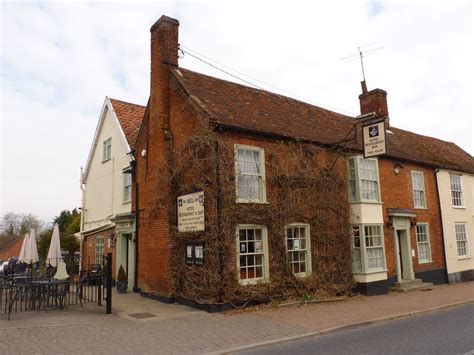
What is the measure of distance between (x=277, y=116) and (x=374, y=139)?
363cm

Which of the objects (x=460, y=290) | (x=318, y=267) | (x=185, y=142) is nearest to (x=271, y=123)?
(x=185, y=142)

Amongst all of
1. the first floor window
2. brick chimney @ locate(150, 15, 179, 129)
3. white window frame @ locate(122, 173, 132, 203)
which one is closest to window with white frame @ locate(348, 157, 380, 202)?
brick chimney @ locate(150, 15, 179, 129)

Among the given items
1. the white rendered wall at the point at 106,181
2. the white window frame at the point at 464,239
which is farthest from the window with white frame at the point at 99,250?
the white window frame at the point at 464,239

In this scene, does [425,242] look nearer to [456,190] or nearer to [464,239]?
[464,239]

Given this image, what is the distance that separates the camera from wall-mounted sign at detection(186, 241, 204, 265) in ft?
37.6

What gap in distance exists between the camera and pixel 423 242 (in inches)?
709

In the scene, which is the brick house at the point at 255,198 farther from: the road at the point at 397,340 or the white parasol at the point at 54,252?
the road at the point at 397,340

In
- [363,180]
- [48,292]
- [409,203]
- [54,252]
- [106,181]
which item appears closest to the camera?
[48,292]

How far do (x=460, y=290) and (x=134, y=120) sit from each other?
53.8 ft

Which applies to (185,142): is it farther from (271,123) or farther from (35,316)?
(35,316)

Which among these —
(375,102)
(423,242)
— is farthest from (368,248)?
(375,102)

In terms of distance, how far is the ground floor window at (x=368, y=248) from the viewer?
570 inches

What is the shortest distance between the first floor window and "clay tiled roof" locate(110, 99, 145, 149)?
1680 cm

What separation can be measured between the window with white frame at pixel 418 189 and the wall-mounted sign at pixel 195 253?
1141cm
